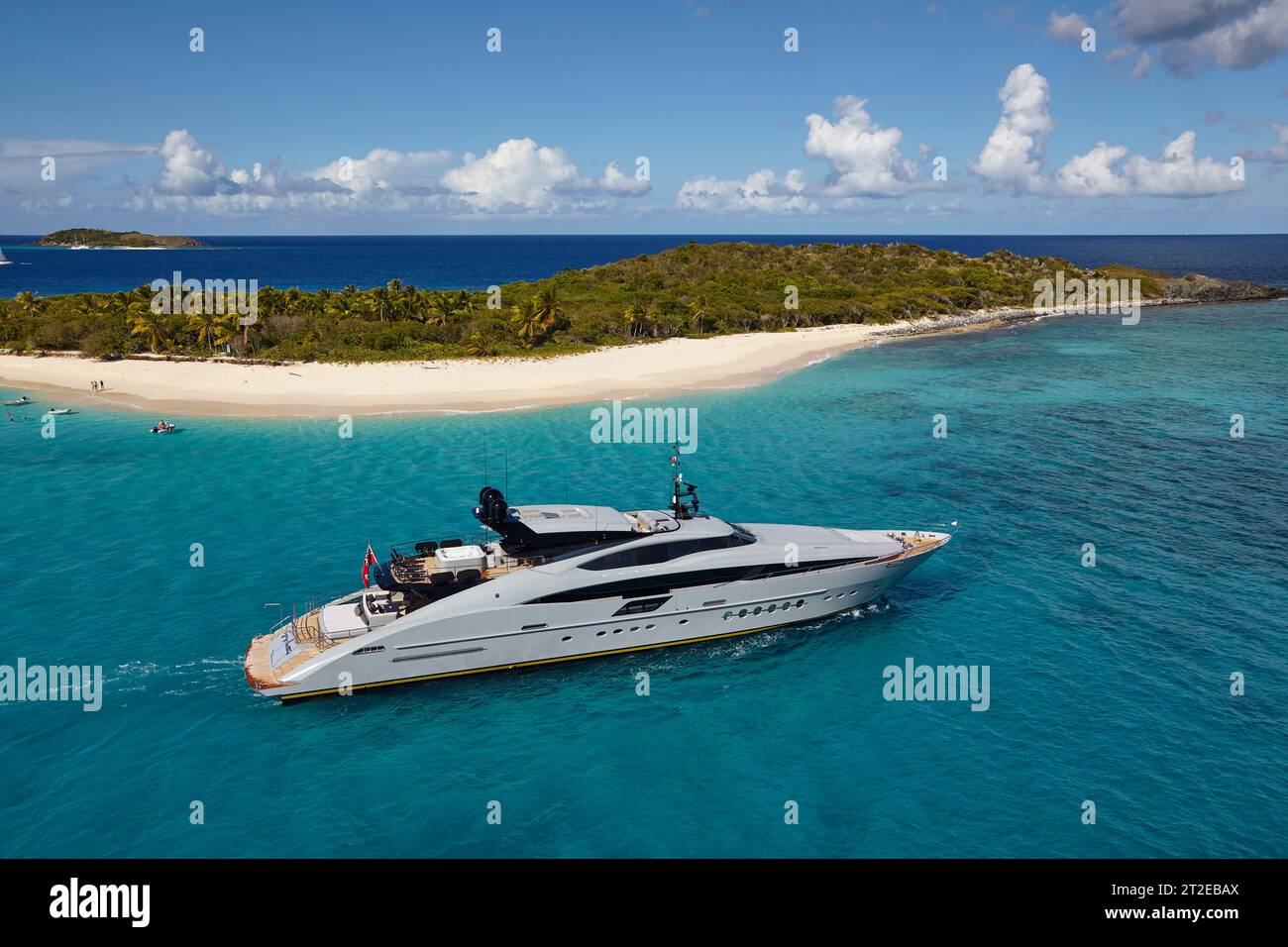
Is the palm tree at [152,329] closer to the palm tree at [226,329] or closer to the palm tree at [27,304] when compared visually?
the palm tree at [226,329]

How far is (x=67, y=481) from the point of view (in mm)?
35875

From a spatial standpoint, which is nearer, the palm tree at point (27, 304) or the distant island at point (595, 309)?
the distant island at point (595, 309)

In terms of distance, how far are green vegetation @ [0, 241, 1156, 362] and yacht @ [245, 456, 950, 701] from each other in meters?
45.3

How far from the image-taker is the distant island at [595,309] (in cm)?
6519

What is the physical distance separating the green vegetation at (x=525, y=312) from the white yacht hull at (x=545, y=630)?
1855 inches

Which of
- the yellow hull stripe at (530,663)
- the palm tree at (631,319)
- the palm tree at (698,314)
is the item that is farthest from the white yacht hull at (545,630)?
the palm tree at (698,314)

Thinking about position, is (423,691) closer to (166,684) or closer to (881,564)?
(166,684)

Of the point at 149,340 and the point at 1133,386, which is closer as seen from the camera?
the point at 1133,386

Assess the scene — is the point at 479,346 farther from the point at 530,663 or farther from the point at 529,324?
the point at 530,663

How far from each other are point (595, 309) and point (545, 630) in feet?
221

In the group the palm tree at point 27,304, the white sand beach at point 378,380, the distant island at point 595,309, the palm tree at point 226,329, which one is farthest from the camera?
the palm tree at point 27,304

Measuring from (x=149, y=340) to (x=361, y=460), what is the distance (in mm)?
37583
